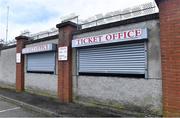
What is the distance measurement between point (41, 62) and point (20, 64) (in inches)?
98.9

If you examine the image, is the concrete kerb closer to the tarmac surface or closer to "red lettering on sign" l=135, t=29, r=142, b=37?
the tarmac surface

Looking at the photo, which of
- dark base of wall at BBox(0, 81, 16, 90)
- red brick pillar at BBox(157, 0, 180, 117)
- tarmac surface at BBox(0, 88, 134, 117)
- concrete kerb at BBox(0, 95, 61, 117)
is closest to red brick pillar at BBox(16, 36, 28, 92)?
dark base of wall at BBox(0, 81, 16, 90)

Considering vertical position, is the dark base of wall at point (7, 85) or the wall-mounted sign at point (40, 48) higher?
the wall-mounted sign at point (40, 48)

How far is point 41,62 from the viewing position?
39.3 feet

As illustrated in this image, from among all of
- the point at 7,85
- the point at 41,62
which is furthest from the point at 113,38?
the point at 7,85

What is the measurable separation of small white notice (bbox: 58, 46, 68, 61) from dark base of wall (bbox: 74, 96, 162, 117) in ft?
6.38

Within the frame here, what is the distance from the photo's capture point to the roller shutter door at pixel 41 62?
1114 centimetres

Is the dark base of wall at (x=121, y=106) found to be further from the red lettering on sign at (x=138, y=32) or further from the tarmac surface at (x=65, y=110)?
the red lettering on sign at (x=138, y=32)

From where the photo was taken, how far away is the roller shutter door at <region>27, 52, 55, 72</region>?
11141 millimetres

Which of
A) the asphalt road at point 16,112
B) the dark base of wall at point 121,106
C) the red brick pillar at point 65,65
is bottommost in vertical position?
the asphalt road at point 16,112

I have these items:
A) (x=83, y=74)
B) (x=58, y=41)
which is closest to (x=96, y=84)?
(x=83, y=74)

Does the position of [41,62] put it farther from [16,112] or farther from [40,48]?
[16,112]

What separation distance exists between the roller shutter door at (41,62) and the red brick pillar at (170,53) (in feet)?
20.7

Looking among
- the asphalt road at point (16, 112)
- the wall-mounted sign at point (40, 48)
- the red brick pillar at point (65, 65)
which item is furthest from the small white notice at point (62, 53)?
the asphalt road at point (16, 112)
